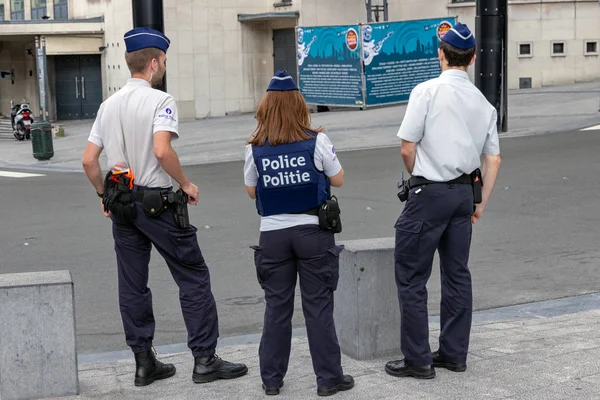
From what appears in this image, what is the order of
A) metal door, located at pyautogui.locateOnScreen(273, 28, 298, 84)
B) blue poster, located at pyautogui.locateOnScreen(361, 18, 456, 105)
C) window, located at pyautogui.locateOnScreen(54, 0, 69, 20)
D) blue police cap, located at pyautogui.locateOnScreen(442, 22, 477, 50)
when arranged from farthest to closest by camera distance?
window, located at pyautogui.locateOnScreen(54, 0, 69, 20), metal door, located at pyautogui.locateOnScreen(273, 28, 298, 84), blue poster, located at pyautogui.locateOnScreen(361, 18, 456, 105), blue police cap, located at pyautogui.locateOnScreen(442, 22, 477, 50)

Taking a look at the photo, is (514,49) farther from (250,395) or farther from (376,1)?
(250,395)

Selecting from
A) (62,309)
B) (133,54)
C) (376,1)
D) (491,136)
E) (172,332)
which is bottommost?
(172,332)

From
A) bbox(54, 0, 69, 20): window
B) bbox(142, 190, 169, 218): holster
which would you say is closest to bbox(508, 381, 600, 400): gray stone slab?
bbox(142, 190, 169, 218): holster

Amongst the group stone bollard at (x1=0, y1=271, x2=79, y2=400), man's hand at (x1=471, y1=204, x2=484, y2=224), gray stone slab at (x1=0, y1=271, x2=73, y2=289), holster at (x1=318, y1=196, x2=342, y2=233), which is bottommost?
stone bollard at (x1=0, y1=271, x2=79, y2=400)

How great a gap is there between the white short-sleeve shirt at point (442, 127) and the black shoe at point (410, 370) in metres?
1.05

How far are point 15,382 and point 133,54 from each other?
1882mm

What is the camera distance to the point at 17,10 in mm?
41500

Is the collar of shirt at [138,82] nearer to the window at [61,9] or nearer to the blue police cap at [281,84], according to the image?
the blue police cap at [281,84]

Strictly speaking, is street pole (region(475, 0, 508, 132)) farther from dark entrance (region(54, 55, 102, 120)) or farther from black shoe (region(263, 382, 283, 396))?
dark entrance (region(54, 55, 102, 120))

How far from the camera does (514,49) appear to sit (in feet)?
105

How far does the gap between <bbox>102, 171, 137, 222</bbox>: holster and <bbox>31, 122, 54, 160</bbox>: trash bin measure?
54.0 feet

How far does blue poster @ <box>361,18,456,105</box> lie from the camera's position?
25.7m

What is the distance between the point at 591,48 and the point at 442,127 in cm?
2784

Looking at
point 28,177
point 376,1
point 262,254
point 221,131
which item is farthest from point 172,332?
point 376,1
